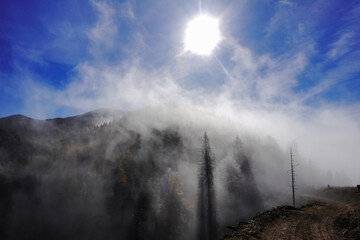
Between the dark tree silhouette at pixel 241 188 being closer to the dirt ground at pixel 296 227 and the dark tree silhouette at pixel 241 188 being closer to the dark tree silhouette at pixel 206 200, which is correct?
the dark tree silhouette at pixel 206 200

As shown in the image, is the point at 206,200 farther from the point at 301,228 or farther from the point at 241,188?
the point at 301,228

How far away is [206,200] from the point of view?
2050 inches

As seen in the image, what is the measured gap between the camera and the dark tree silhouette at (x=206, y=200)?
1837 inches

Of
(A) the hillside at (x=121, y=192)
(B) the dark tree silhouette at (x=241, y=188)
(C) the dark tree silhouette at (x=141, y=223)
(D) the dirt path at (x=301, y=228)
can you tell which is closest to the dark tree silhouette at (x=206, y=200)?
(A) the hillside at (x=121, y=192)

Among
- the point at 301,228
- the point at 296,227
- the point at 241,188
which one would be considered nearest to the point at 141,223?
the point at 241,188

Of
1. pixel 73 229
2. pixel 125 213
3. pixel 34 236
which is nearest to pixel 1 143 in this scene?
pixel 34 236

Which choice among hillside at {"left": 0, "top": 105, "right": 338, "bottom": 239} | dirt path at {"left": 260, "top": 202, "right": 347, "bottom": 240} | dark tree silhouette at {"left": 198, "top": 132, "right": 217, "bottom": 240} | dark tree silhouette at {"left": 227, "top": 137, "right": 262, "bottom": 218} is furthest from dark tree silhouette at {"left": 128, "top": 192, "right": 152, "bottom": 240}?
dirt path at {"left": 260, "top": 202, "right": 347, "bottom": 240}

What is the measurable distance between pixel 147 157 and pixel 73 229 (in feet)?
167

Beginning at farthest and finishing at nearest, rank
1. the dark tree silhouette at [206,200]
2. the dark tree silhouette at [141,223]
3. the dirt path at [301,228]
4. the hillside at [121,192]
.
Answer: the hillside at [121,192], the dark tree silhouette at [141,223], the dark tree silhouette at [206,200], the dirt path at [301,228]

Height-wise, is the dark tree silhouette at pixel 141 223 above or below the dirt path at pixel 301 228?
below

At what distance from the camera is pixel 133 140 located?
133000 mm

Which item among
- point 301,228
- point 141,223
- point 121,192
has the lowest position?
point 141,223

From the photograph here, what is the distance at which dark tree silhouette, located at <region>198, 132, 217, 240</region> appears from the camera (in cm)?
4666

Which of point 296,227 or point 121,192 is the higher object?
point 296,227
